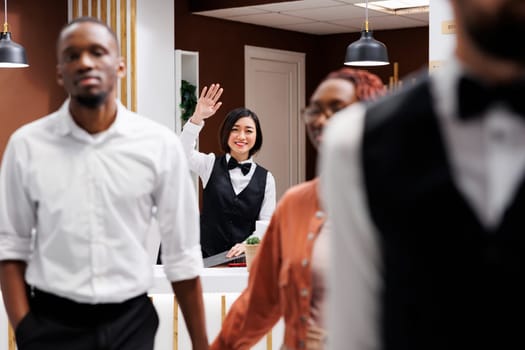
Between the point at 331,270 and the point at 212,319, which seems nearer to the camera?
the point at 331,270

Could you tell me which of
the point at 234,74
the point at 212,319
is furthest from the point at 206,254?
the point at 234,74

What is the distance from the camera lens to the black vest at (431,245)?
0.72m

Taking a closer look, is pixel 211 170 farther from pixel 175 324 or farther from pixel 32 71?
pixel 32 71

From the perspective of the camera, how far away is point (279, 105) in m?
9.96

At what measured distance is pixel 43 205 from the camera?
78.9 inches

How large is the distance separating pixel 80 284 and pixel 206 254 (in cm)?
309

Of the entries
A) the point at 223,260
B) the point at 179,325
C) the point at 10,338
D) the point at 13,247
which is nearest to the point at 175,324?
the point at 179,325

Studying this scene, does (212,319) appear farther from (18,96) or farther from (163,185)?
(18,96)

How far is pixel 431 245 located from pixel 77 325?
141 centimetres

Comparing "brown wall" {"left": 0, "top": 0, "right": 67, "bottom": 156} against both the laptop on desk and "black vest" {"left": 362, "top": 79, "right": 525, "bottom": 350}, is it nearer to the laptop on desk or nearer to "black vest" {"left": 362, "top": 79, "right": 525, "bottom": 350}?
the laptop on desk

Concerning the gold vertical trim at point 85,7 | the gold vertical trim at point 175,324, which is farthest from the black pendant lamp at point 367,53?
the gold vertical trim at point 175,324

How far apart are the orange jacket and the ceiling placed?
20.0ft

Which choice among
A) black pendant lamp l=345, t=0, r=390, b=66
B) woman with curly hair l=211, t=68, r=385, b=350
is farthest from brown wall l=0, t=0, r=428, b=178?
woman with curly hair l=211, t=68, r=385, b=350

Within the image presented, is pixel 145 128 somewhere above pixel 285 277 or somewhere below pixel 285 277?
above
